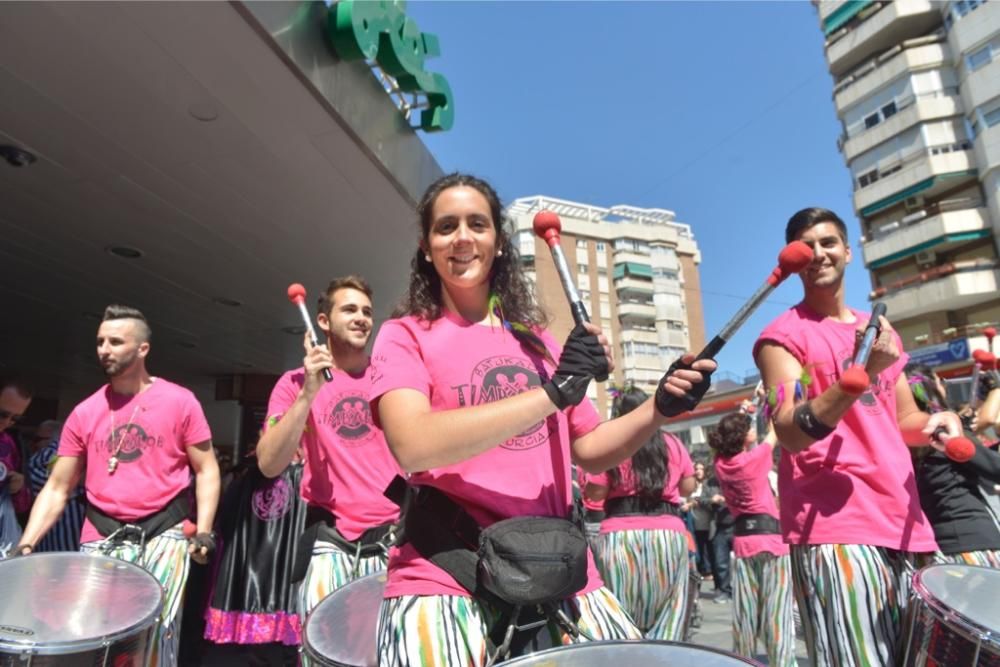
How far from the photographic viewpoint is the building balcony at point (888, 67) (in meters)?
29.8

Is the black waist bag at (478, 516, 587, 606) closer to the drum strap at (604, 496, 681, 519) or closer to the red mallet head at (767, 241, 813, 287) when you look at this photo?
the red mallet head at (767, 241, 813, 287)

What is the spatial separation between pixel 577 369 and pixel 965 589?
133 centimetres

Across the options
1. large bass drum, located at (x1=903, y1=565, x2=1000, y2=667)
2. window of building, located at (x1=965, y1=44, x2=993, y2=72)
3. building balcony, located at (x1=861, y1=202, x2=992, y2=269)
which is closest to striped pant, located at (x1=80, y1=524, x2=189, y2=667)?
large bass drum, located at (x1=903, y1=565, x2=1000, y2=667)

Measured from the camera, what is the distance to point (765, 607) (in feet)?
14.3

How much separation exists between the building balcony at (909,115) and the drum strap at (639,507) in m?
32.5

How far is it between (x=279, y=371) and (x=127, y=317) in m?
12.2

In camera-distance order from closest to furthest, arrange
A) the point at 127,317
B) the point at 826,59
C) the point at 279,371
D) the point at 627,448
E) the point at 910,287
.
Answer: the point at 627,448, the point at 127,317, the point at 279,371, the point at 910,287, the point at 826,59

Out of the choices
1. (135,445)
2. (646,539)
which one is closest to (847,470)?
(646,539)

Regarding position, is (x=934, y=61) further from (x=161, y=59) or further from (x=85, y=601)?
(x=85, y=601)

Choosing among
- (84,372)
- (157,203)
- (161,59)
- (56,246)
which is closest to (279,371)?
(84,372)

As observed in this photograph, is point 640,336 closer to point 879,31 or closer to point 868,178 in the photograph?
point 868,178

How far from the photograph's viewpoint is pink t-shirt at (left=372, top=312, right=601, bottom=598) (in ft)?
4.42

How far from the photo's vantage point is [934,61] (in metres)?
29.8

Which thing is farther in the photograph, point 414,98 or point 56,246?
point 56,246
